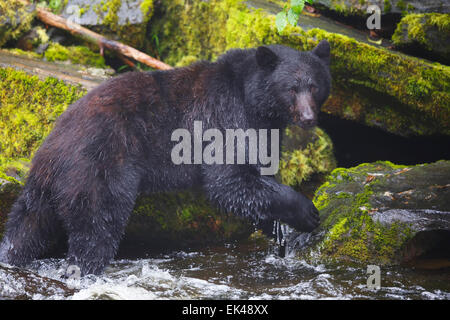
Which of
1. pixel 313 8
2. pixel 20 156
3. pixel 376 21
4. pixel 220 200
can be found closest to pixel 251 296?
pixel 220 200

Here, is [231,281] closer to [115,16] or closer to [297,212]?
[297,212]

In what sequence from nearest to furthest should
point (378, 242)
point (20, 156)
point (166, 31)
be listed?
point (378, 242) → point (20, 156) → point (166, 31)

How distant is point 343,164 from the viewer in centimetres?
776

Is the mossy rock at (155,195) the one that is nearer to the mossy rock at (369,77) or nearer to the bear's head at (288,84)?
the mossy rock at (369,77)

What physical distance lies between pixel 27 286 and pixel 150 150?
1744 millimetres

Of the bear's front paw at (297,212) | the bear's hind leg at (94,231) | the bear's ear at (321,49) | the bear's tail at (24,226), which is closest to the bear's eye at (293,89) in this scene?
the bear's ear at (321,49)

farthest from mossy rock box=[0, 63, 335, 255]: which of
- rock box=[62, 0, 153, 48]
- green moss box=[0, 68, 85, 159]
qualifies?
rock box=[62, 0, 153, 48]

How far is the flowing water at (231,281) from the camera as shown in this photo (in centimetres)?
442

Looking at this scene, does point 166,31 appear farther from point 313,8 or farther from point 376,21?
point 376,21

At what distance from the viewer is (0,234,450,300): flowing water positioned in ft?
14.5

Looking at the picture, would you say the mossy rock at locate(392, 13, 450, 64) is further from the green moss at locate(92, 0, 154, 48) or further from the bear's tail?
the bear's tail

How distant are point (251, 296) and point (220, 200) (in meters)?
1.28

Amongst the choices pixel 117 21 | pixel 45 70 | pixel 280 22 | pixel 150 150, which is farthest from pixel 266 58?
pixel 117 21

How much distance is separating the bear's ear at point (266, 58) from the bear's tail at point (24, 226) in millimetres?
2672
